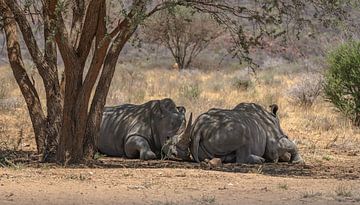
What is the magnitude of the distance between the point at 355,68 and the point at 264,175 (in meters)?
9.02

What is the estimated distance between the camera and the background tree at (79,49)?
9812 millimetres

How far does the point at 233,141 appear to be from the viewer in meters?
11.3

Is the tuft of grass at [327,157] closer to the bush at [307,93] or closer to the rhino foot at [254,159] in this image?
the rhino foot at [254,159]

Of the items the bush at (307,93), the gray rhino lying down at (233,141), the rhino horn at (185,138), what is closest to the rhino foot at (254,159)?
the gray rhino lying down at (233,141)

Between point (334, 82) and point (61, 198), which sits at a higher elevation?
point (334, 82)

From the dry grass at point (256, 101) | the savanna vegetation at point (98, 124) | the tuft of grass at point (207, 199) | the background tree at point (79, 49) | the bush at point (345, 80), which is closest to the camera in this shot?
the tuft of grass at point (207, 199)

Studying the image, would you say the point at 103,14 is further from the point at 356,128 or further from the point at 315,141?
the point at 356,128

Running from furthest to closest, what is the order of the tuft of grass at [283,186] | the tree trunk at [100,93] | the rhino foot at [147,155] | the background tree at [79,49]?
the rhino foot at [147,155] → the tree trunk at [100,93] → the background tree at [79,49] → the tuft of grass at [283,186]

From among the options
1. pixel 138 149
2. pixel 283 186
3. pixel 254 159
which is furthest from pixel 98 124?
pixel 283 186

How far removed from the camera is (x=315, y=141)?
48.8ft

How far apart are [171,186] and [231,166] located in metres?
2.84

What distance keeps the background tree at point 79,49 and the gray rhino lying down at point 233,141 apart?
1.23m

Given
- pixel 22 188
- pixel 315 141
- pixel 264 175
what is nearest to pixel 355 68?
pixel 315 141

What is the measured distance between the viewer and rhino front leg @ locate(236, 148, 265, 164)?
1127cm
